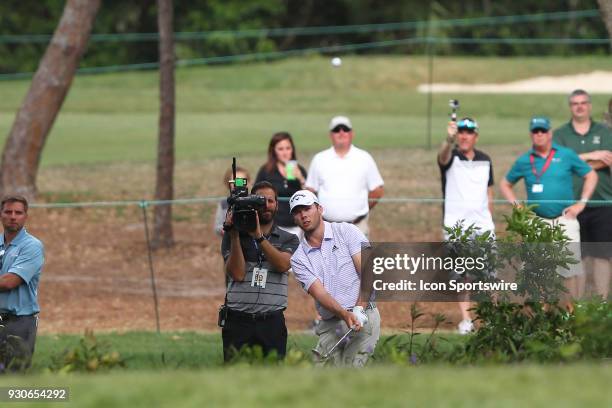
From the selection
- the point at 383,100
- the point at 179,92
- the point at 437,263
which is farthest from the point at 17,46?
the point at 437,263

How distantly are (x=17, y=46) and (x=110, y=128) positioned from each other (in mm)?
22427

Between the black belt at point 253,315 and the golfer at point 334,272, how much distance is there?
0.39 metres

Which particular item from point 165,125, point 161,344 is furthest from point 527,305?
point 165,125

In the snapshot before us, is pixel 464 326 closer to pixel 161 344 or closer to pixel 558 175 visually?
pixel 558 175

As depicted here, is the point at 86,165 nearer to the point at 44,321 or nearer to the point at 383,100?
the point at 44,321

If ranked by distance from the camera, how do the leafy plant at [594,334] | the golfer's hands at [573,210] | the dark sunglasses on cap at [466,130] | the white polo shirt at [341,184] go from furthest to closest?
the white polo shirt at [341,184]
the dark sunglasses on cap at [466,130]
the golfer's hands at [573,210]
the leafy plant at [594,334]

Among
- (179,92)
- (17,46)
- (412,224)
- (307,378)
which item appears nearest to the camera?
(307,378)

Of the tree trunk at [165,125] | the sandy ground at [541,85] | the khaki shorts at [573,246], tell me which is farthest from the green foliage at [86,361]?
the sandy ground at [541,85]

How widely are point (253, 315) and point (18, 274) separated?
1.81 metres

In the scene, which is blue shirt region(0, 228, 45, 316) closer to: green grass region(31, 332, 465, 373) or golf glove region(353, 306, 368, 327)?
green grass region(31, 332, 465, 373)

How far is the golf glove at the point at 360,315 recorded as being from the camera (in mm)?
9258

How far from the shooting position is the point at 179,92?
3881cm

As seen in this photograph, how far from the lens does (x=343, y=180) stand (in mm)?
13562

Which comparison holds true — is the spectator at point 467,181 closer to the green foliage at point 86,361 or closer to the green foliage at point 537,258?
the green foliage at point 537,258
